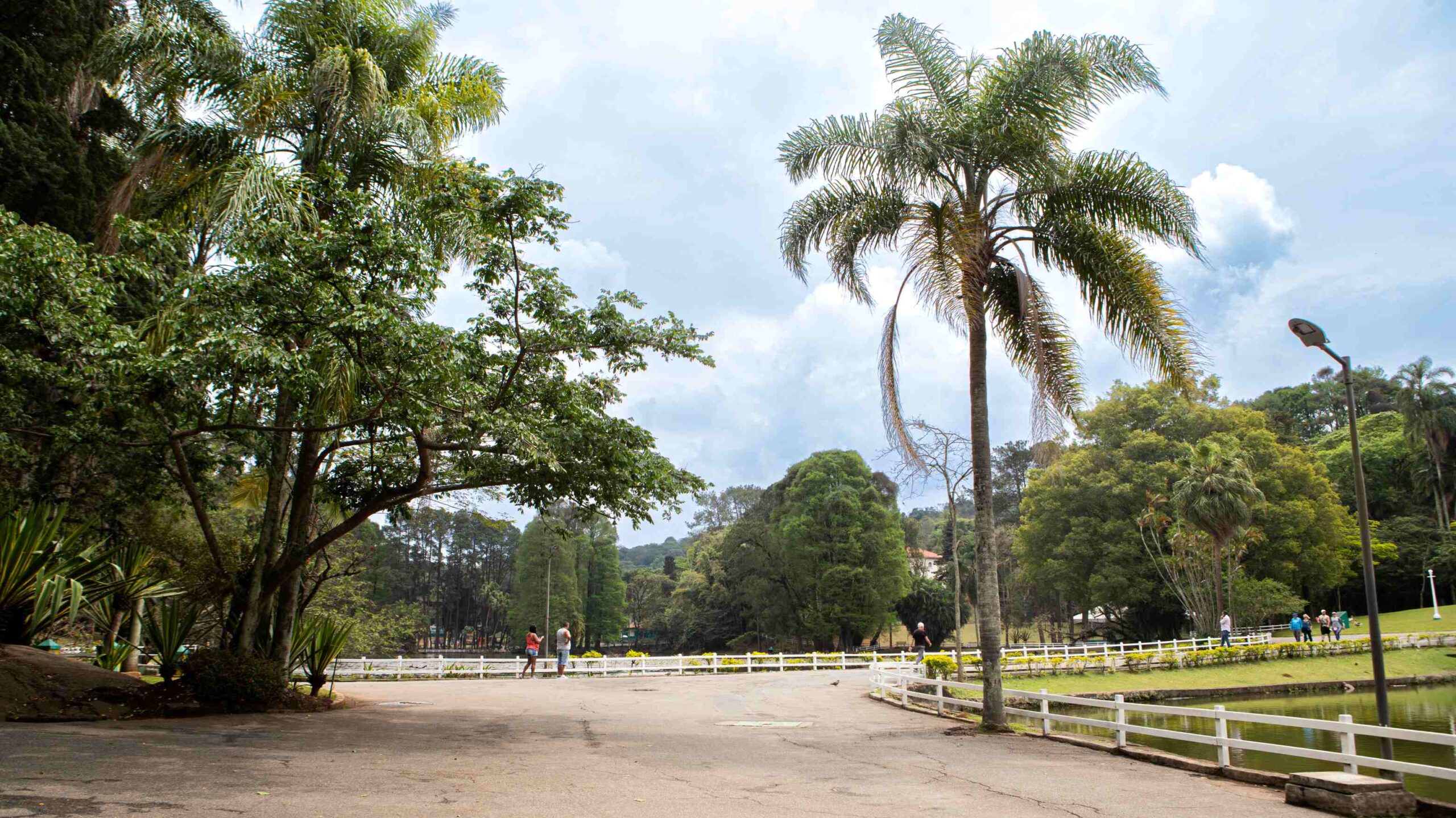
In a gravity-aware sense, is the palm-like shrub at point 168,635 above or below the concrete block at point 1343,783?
above

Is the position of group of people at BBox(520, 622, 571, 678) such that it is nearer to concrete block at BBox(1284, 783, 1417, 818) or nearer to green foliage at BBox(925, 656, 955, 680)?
green foliage at BBox(925, 656, 955, 680)

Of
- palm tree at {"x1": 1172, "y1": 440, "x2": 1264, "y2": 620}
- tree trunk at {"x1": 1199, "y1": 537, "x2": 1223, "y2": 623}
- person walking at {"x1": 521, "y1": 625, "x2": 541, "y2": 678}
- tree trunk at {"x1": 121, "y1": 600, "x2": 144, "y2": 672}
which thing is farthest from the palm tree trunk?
tree trunk at {"x1": 1199, "y1": 537, "x2": 1223, "y2": 623}

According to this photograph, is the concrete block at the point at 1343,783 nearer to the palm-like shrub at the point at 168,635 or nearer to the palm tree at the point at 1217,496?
the palm-like shrub at the point at 168,635

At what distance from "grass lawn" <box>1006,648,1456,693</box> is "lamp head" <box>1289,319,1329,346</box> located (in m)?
16.7

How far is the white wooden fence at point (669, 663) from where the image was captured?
25922mm

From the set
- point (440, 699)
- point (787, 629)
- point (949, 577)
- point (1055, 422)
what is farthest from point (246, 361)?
point (949, 577)

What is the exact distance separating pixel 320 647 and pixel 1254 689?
2765 cm

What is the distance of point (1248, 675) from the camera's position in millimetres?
30578

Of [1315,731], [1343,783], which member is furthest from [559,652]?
[1343,783]

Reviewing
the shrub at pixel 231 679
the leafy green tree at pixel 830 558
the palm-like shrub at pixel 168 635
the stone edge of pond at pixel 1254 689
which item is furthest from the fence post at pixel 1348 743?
the leafy green tree at pixel 830 558

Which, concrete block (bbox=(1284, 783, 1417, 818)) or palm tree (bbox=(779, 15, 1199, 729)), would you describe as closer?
concrete block (bbox=(1284, 783, 1417, 818))

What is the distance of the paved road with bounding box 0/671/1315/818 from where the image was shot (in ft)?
22.2

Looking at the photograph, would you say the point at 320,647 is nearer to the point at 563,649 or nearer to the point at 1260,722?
the point at 563,649

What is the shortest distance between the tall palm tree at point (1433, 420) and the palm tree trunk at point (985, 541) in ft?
204
